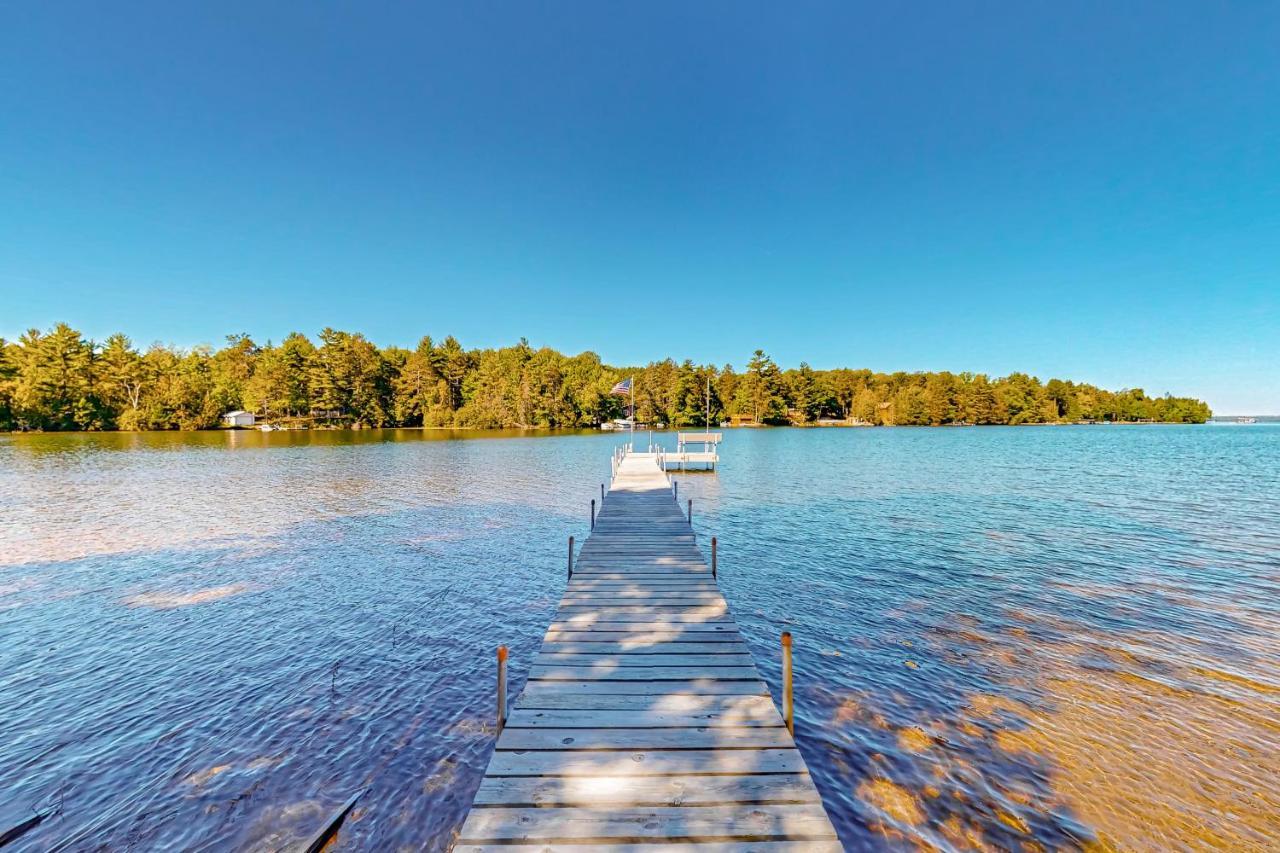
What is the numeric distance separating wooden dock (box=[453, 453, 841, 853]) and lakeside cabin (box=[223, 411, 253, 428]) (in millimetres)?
89504

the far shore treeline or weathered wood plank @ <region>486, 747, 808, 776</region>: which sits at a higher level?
the far shore treeline

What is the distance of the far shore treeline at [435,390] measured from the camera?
63.6 m

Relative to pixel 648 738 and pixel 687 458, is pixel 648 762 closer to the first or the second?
pixel 648 738

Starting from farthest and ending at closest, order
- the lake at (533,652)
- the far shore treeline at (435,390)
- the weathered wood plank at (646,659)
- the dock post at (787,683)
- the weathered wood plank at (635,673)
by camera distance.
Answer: the far shore treeline at (435,390) → the weathered wood plank at (646,659) → the weathered wood plank at (635,673) → the dock post at (787,683) → the lake at (533,652)

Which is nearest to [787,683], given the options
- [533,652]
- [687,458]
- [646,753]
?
[646,753]

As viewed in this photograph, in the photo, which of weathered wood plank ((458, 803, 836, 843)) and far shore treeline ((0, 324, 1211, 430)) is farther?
far shore treeline ((0, 324, 1211, 430))

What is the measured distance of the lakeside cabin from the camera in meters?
75.6

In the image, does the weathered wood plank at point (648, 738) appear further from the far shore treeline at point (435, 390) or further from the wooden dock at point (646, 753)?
the far shore treeline at point (435, 390)

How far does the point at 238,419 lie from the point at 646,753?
9308 centimetres

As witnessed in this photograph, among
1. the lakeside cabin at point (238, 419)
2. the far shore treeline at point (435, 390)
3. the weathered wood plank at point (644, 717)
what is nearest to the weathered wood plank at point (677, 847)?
the weathered wood plank at point (644, 717)

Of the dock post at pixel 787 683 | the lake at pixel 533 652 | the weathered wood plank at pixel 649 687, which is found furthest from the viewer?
the weathered wood plank at pixel 649 687

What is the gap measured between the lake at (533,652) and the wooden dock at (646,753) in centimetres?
115

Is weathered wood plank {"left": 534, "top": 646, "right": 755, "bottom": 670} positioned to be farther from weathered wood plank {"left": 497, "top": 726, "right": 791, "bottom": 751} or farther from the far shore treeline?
the far shore treeline

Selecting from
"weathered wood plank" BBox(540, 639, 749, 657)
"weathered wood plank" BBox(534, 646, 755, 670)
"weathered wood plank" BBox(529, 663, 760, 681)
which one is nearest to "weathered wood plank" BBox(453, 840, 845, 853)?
"weathered wood plank" BBox(529, 663, 760, 681)
